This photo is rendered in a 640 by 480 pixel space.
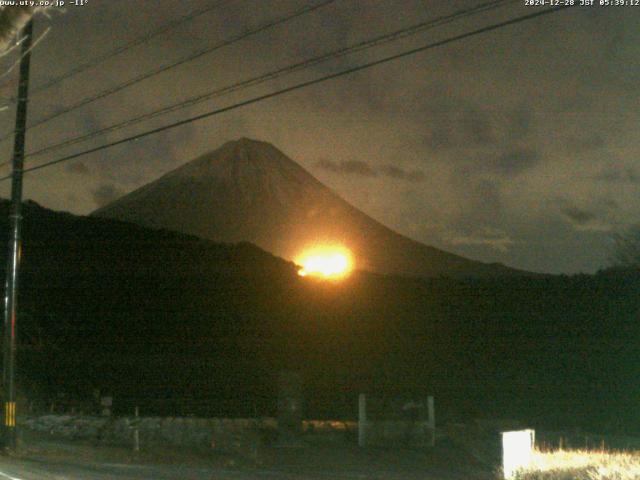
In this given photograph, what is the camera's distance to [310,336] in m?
35.6

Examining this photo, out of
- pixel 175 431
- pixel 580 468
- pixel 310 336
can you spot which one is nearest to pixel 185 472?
pixel 580 468

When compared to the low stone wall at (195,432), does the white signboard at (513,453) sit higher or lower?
higher

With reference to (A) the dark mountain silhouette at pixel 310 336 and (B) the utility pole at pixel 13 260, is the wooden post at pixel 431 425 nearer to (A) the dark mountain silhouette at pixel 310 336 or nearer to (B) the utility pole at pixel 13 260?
(A) the dark mountain silhouette at pixel 310 336

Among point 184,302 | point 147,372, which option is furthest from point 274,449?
point 184,302

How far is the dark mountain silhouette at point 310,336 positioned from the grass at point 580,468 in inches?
510

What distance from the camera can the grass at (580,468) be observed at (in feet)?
36.4

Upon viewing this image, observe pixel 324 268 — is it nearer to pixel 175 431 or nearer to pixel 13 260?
pixel 175 431

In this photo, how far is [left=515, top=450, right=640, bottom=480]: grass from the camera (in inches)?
436

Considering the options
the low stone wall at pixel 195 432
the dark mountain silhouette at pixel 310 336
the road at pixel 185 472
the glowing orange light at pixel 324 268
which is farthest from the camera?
the glowing orange light at pixel 324 268

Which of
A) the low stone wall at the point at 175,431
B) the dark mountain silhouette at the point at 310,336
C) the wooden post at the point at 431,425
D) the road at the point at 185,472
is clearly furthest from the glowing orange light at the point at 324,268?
the road at the point at 185,472

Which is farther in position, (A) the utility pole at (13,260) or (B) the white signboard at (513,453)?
(A) the utility pole at (13,260)

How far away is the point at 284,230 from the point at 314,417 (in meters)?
44.8

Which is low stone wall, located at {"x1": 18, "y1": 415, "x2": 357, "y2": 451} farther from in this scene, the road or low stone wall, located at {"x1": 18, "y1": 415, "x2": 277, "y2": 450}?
the road

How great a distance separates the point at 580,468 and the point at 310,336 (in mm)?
23908
